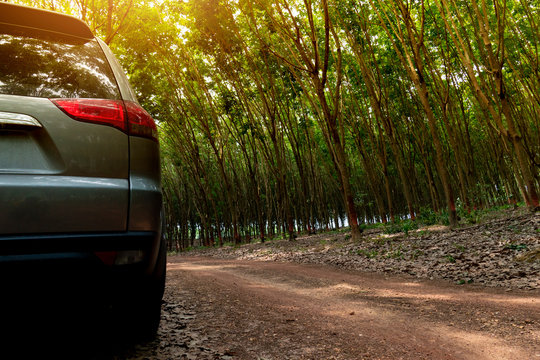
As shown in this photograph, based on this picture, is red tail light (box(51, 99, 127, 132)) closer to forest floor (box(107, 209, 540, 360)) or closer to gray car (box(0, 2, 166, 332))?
gray car (box(0, 2, 166, 332))

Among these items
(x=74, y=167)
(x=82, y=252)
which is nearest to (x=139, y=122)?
(x=74, y=167)

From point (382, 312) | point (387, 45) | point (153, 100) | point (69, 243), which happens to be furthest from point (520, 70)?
point (69, 243)

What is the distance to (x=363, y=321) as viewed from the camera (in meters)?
3.39

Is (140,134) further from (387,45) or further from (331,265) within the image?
(387,45)

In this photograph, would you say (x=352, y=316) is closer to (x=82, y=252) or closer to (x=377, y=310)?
(x=377, y=310)

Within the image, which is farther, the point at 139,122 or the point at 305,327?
the point at 305,327

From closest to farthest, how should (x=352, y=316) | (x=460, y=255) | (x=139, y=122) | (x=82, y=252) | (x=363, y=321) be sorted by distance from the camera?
(x=82, y=252) → (x=139, y=122) → (x=363, y=321) → (x=352, y=316) → (x=460, y=255)

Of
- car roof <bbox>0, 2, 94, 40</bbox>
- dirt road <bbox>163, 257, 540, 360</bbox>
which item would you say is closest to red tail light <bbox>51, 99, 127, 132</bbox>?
car roof <bbox>0, 2, 94, 40</bbox>

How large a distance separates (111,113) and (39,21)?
0.77m

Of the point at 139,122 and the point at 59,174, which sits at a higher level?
the point at 139,122

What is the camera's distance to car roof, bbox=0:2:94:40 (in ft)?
6.37

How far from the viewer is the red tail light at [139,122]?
6.37 ft

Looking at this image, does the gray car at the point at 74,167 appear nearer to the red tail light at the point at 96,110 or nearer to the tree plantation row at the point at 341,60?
the red tail light at the point at 96,110

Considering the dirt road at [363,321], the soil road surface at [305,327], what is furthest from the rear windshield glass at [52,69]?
the dirt road at [363,321]
